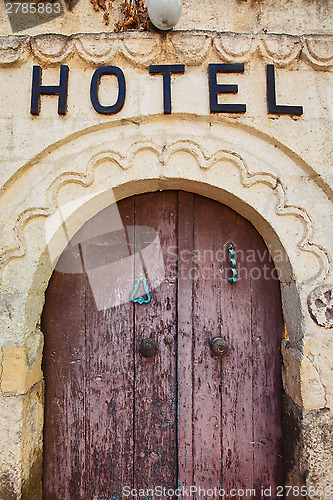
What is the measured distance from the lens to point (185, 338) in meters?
1.91

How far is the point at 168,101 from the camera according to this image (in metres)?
1.74

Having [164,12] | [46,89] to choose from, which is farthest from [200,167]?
[46,89]

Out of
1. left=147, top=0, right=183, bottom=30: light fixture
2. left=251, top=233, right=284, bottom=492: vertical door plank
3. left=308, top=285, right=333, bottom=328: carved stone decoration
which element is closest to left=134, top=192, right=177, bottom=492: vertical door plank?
left=251, top=233, right=284, bottom=492: vertical door plank

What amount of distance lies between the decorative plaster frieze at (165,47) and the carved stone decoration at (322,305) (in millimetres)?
1238

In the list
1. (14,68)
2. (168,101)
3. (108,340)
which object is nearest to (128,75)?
(168,101)

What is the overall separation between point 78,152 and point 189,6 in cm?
109

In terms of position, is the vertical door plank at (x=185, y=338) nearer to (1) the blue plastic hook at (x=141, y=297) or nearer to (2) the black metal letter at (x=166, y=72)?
(1) the blue plastic hook at (x=141, y=297)

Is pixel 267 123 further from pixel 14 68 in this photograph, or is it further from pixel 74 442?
pixel 74 442

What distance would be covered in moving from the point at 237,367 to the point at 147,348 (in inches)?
21.6

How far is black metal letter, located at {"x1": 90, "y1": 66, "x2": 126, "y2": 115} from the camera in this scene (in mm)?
1732

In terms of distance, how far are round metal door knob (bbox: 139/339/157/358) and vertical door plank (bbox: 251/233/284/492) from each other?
60 centimetres

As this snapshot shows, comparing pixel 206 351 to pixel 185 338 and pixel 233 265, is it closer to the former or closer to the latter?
pixel 185 338

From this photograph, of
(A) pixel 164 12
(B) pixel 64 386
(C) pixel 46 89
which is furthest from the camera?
(B) pixel 64 386

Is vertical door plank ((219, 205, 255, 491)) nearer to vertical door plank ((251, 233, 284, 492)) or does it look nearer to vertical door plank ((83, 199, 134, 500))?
vertical door plank ((251, 233, 284, 492))
